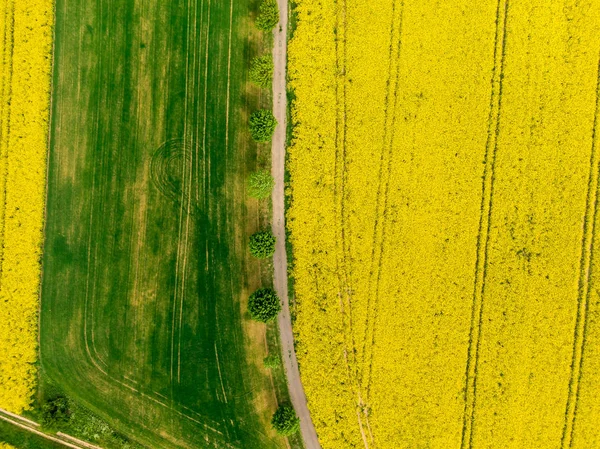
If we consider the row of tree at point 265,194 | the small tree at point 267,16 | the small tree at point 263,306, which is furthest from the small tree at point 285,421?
the small tree at point 267,16

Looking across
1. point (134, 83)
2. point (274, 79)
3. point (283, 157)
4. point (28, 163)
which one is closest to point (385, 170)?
point (283, 157)

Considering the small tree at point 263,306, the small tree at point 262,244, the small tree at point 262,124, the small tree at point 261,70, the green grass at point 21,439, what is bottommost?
the green grass at point 21,439

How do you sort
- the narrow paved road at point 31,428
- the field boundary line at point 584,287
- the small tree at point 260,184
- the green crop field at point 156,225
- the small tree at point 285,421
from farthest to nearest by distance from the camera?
the green crop field at point 156,225
the narrow paved road at point 31,428
the field boundary line at point 584,287
the small tree at point 260,184
the small tree at point 285,421

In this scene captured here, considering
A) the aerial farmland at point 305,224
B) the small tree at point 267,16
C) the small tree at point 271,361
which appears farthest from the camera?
the aerial farmland at point 305,224

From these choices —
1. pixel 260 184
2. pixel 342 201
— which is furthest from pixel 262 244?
pixel 342 201

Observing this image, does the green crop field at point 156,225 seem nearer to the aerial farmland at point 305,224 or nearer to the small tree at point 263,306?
the aerial farmland at point 305,224
